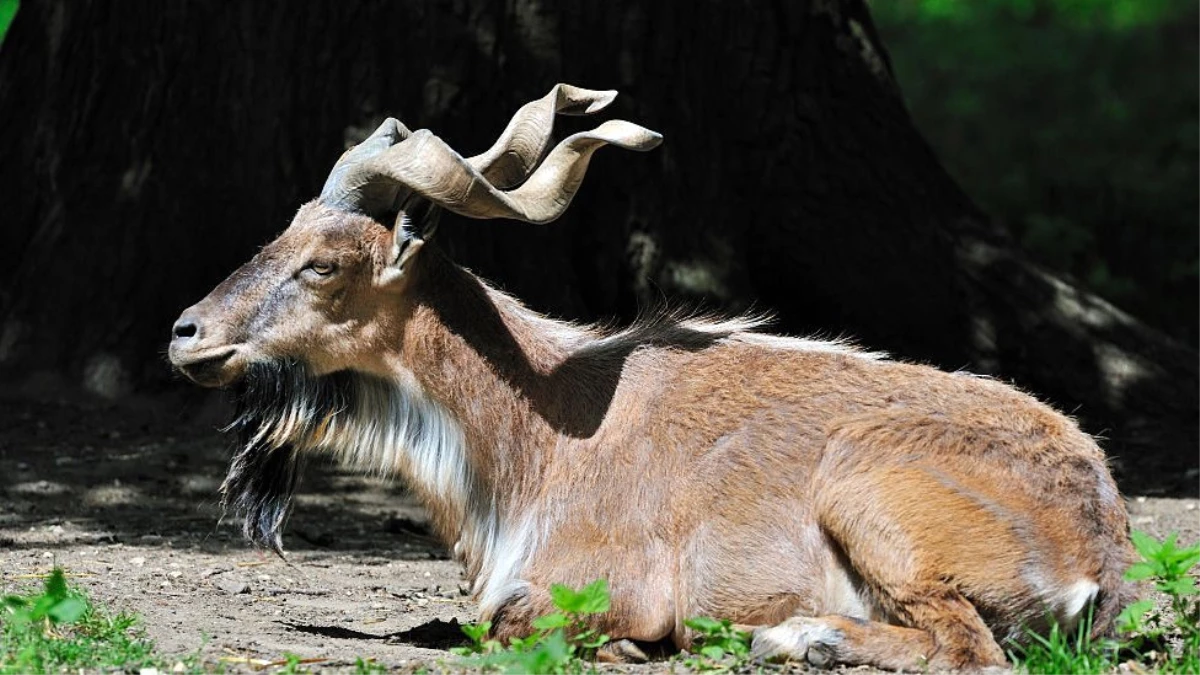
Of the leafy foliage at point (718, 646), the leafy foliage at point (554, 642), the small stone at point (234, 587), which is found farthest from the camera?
the small stone at point (234, 587)

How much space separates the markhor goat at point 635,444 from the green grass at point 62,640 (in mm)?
1043

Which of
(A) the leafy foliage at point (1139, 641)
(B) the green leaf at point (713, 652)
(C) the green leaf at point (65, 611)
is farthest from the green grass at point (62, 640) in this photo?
(A) the leafy foliage at point (1139, 641)

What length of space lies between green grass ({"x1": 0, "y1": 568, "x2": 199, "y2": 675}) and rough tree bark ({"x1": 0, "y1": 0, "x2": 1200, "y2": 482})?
446cm

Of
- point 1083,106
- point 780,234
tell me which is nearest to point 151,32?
point 780,234

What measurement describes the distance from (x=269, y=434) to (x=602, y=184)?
411cm

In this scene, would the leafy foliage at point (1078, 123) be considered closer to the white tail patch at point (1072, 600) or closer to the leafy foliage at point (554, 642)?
the white tail patch at point (1072, 600)

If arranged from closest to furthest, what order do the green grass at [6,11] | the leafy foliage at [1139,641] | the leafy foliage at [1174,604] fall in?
1. the leafy foliage at [1139,641]
2. the leafy foliage at [1174,604]
3. the green grass at [6,11]

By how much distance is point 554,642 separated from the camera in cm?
510

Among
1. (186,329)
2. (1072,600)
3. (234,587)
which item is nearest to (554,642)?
(1072,600)

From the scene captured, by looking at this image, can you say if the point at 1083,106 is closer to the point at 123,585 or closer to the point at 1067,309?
the point at 1067,309

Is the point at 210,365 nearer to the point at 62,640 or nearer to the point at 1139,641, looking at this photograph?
the point at 62,640

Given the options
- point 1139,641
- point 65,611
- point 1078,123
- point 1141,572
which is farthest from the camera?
point 1078,123

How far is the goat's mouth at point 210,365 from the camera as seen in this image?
6.45m

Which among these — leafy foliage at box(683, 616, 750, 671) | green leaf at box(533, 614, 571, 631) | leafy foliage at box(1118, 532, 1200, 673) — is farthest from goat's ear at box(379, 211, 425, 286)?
leafy foliage at box(1118, 532, 1200, 673)
